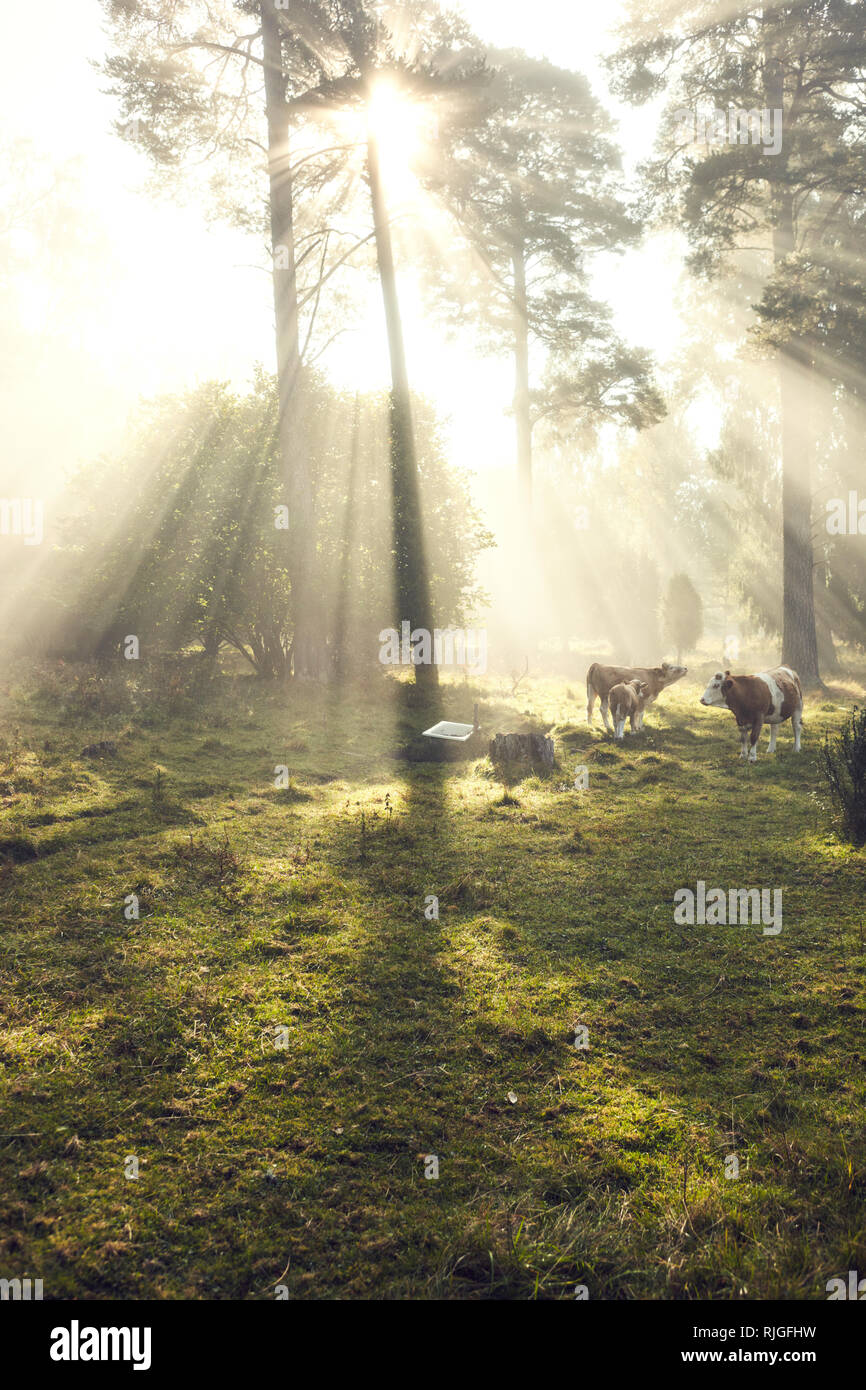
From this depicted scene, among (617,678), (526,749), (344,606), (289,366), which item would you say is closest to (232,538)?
(344,606)

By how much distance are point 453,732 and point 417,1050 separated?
357 inches

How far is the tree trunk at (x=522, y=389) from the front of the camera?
27.3 m

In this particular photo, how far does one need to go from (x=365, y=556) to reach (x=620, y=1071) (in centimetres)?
1683

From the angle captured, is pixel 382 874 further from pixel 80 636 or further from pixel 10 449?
pixel 10 449

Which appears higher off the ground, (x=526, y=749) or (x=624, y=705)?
(x=624, y=705)

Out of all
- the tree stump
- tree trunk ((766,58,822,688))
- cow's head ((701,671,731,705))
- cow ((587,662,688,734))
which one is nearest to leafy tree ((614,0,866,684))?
tree trunk ((766,58,822,688))

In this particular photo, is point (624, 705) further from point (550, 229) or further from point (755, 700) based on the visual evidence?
point (550, 229)

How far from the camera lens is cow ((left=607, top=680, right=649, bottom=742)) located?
45.0ft

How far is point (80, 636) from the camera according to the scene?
1886cm

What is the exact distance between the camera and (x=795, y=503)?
19.2m

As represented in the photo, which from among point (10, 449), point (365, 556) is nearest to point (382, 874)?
point (365, 556)

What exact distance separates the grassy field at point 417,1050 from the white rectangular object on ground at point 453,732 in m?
3.72

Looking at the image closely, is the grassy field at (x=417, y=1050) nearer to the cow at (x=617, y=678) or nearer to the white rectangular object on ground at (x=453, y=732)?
the white rectangular object on ground at (x=453, y=732)

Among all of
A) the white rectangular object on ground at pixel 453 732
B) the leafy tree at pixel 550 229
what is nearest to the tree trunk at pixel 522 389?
the leafy tree at pixel 550 229
